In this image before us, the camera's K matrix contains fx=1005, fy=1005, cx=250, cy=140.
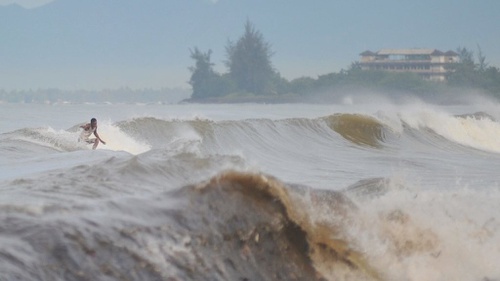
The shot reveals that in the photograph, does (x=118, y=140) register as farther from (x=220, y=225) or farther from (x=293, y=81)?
(x=293, y=81)

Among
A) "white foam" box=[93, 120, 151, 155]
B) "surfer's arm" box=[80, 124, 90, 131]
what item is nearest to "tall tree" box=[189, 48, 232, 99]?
"white foam" box=[93, 120, 151, 155]

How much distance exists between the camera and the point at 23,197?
20.9ft

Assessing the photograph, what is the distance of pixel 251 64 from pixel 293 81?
751cm

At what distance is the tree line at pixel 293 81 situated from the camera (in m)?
125

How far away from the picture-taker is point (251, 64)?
142500mm

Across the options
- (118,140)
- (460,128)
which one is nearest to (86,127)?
(118,140)

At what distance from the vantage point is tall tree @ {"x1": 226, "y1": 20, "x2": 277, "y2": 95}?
13900 cm

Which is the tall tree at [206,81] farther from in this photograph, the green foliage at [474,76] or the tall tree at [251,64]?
the green foliage at [474,76]

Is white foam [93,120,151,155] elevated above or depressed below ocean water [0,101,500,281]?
below

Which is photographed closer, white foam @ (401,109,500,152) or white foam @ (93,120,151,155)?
white foam @ (93,120,151,155)

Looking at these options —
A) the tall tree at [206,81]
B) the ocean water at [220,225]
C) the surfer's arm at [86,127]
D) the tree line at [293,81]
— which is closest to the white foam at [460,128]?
the surfer's arm at [86,127]

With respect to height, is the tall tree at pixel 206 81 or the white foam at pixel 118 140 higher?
the white foam at pixel 118 140

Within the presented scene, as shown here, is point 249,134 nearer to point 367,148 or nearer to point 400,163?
point 367,148

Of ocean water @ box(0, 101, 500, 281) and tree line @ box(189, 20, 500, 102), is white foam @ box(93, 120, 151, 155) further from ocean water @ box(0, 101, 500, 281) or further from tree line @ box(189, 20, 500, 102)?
tree line @ box(189, 20, 500, 102)
